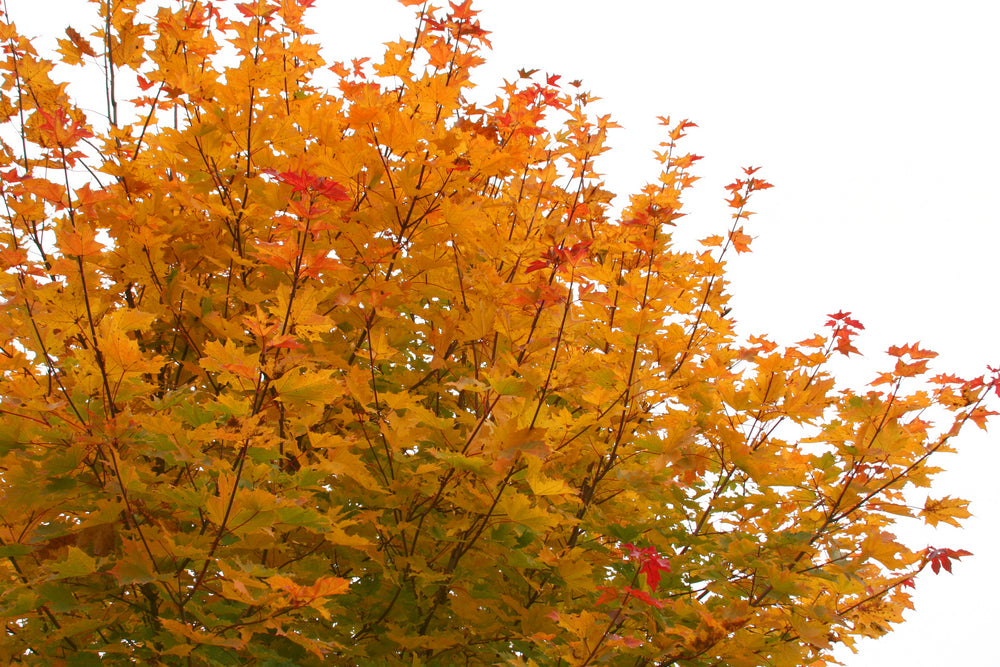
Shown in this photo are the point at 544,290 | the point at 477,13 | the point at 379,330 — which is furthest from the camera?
the point at 477,13

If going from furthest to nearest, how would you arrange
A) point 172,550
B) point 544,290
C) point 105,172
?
1. point 105,172
2. point 544,290
3. point 172,550

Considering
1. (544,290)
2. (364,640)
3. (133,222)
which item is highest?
(133,222)

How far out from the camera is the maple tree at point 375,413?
2154mm

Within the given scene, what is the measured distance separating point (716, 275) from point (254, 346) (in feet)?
7.32

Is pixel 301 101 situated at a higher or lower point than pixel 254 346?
higher

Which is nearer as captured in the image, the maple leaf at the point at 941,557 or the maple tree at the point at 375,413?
the maple tree at the point at 375,413

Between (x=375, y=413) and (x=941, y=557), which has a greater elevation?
(x=375, y=413)

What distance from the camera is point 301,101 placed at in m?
3.23

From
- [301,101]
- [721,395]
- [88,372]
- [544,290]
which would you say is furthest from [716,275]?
[88,372]

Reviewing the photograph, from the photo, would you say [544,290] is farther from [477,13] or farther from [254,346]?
[477,13]

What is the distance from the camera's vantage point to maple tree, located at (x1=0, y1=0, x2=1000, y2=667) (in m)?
2.15

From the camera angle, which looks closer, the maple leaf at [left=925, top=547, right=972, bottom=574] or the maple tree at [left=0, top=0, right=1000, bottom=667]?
the maple tree at [left=0, top=0, right=1000, bottom=667]

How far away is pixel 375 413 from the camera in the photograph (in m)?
2.86

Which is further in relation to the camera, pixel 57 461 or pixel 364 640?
pixel 364 640
